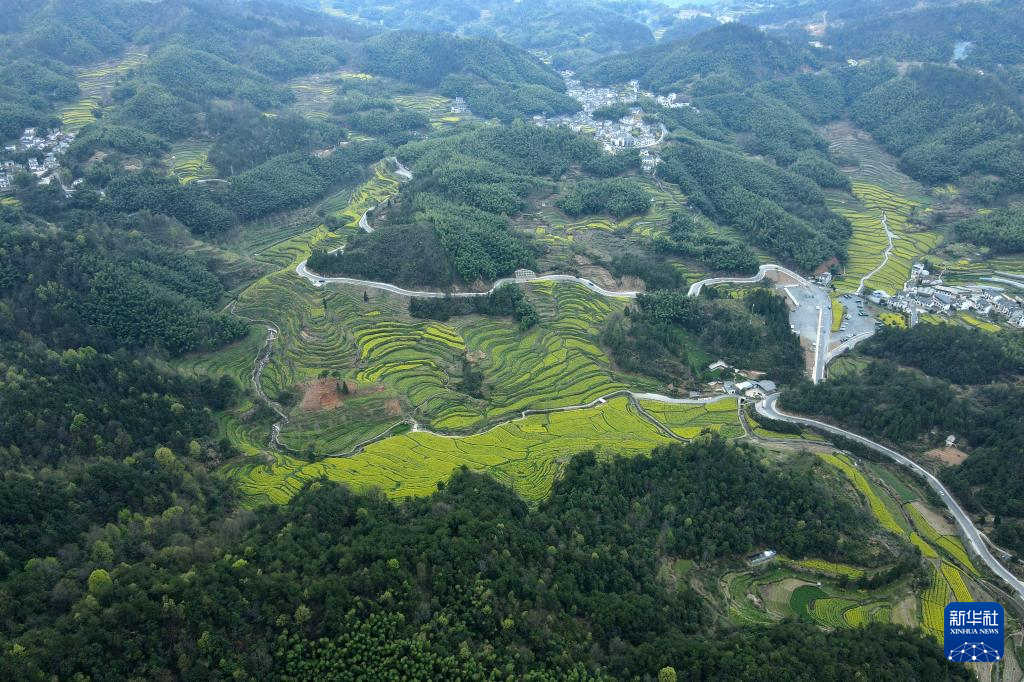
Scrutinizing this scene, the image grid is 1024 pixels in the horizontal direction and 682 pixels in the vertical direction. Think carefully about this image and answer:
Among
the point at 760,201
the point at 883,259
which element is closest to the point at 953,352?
the point at 883,259

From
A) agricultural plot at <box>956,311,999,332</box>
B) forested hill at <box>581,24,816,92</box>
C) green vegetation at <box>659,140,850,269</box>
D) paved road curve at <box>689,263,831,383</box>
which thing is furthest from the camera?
forested hill at <box>581,24,816,92</box>

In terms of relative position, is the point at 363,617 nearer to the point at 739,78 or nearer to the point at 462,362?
the point at 462,362

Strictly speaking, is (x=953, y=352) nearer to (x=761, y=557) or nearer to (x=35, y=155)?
(x=761, y=557)

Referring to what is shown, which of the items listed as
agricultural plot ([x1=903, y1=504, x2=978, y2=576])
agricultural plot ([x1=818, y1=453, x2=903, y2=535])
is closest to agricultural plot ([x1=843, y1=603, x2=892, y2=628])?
agricultural plot ([x1=818, y1=453, x2=903, y2=535])

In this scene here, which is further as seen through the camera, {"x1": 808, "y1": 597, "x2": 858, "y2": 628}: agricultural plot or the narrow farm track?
the narrow farm track

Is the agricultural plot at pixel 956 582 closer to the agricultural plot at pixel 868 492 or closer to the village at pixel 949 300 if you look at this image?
the agricultural plot at pixel 868 492

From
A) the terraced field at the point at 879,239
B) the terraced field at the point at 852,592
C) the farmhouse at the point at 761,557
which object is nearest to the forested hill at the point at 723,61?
the terraced field at the point at 879,239

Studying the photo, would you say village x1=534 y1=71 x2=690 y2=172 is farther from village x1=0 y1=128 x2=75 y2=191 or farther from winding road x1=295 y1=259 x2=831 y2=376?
village x1=0 y1=128 x2=75 y2=191
